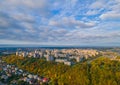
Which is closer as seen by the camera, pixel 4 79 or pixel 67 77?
pixel 67 77

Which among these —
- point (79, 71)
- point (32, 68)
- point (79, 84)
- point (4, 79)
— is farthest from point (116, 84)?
point (32, 68)

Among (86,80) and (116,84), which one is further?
(86,80)

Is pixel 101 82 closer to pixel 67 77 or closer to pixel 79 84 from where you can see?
pixel 79 84

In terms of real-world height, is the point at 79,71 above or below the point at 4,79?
above

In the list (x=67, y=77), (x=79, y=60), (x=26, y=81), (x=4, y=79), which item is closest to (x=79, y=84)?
(x=67, y=77)

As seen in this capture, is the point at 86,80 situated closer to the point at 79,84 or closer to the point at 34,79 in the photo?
the point at 79,84

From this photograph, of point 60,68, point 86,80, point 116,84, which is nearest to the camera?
point 116,84

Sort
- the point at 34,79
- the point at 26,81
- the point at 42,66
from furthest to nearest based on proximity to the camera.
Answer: the point at 42,66
the point at 34,79
the point at 26,81

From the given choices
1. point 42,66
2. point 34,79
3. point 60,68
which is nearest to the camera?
point 34,79

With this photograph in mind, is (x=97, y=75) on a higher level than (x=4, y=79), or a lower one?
higher
